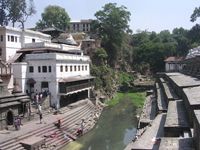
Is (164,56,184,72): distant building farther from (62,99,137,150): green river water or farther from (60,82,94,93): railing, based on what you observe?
(60,82,94,93): railing

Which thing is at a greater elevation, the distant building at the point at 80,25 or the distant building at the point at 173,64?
the distant building at the point at 80,25

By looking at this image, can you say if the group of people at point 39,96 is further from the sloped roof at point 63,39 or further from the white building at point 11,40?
the sloped roof at point 63,39

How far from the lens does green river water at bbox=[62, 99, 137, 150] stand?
27.4 m

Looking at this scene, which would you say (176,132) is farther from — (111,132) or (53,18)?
(53,18)

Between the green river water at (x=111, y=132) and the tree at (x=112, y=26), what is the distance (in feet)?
76.2

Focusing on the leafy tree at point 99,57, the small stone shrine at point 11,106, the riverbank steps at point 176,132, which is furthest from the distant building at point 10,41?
the riverbank steps at point 176,132

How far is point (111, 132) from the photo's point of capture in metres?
32.4

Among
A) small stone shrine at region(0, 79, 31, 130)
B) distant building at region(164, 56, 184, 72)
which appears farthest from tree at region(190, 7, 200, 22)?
small stone shrine at region(0, 79, 31, 130)

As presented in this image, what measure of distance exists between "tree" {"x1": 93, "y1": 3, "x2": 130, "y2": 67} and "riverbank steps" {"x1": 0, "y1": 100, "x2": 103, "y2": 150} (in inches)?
1235

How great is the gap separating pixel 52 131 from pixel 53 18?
175 feet

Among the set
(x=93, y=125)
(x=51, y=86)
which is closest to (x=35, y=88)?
(x=51, y=86)

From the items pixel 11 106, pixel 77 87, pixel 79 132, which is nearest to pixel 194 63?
pixel 77 87

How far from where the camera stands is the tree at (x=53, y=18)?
3027 inches

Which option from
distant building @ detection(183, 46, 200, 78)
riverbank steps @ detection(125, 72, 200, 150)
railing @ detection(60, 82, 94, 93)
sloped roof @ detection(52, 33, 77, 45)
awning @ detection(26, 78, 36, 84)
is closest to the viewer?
riverbank steps @ detection(125, 72, 200, 150)
